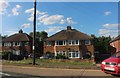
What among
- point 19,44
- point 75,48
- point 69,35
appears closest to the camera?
point 75,48

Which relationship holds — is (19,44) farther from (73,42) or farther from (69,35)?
(73,42)

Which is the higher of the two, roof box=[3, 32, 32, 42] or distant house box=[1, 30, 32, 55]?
roof box=[3, 32, 32, 42]

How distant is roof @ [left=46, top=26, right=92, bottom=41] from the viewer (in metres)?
62.2

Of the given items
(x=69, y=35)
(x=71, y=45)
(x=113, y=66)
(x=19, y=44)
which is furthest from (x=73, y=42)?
(x=113, y=66)

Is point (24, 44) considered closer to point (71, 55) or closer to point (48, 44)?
point (48, 44)

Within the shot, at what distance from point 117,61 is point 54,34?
5354 cm

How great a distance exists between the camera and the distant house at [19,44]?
7119 centimetres

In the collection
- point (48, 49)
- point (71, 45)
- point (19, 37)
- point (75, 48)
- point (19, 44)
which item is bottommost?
point (48, 49)

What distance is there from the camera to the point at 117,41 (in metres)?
73.4

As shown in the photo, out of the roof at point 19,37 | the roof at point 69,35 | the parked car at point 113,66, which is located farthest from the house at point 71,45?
the parked car at point 113,66

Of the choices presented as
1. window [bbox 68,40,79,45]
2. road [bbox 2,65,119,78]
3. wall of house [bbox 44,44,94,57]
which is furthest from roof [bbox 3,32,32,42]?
road [bbox 2,65,119,78]

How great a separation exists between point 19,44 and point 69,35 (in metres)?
15.6

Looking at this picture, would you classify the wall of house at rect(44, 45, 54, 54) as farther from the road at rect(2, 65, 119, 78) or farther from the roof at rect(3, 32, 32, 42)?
the road at rect(2, 65, 119, 78)

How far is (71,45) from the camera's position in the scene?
62719mm
